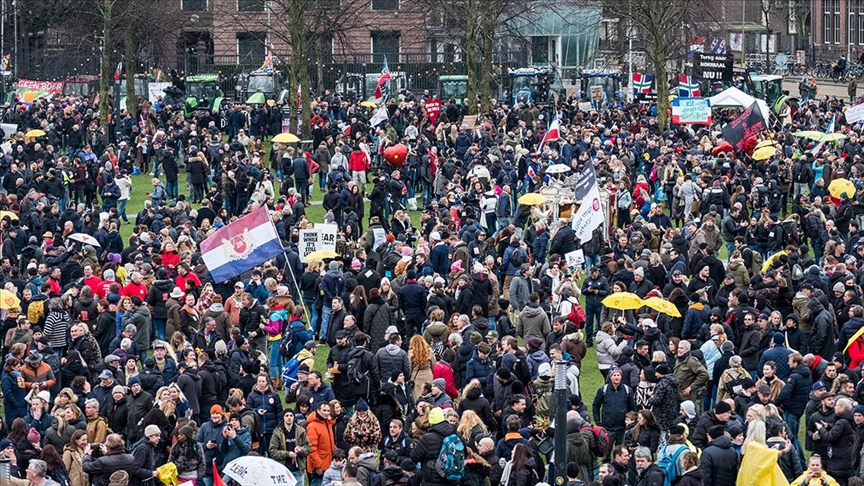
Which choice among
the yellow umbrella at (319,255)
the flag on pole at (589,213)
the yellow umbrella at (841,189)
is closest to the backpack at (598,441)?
the flag on pole at (589,213)

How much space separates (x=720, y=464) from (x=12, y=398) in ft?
27.6

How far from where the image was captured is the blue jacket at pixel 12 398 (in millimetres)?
18812

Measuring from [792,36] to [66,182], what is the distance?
66497mm

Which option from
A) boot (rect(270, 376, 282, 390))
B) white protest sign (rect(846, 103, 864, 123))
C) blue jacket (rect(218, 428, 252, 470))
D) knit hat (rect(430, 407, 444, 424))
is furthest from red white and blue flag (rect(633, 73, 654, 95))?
knit hat (rect(430, 407, 444, 424))

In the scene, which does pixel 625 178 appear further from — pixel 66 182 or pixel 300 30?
pixel 300 30

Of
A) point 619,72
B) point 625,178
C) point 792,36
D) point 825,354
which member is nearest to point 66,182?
point 625,178

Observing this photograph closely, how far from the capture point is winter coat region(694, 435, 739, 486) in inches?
597

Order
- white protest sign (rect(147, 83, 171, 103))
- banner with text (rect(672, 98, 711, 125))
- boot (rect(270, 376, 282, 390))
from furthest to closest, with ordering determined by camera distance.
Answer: white protest sign (rect(147, 83, 171, 103))
banner with text (rect(672, 98, 711, 125))
boot (rect(270, 376, 282, 390))

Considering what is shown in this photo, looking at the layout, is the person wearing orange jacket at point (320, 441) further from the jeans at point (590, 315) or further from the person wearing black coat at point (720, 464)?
the jeans at point (590, 315)

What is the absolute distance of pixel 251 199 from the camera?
106 ft

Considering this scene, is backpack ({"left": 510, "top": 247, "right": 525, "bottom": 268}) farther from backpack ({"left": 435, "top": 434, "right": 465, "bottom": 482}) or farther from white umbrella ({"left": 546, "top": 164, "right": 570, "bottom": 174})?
backpack ({"left": 435, "top": 434, "right": 465, "bottom": 482})

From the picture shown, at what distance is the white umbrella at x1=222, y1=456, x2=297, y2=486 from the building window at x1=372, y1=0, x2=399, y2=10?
61.1 m

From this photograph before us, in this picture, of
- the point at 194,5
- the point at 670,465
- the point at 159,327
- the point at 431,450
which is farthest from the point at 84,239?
the point at 194,5

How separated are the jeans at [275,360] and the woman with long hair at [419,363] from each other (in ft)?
10.0
